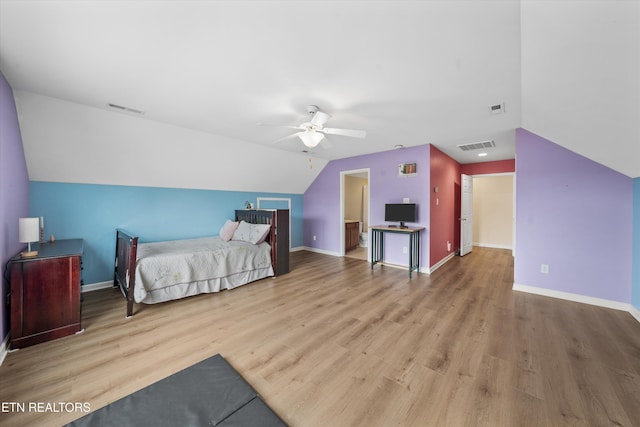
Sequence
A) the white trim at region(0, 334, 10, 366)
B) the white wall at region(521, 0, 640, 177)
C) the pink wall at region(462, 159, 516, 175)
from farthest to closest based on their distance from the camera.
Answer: the pink wall at region(462, 159, 516, 175) < the white trim at region(0, 334, 10, 366) < the white wall at region(521, 0, 640, 177)

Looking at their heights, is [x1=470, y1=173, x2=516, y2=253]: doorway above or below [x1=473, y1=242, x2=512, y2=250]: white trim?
above

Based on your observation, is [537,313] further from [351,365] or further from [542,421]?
[351,365]

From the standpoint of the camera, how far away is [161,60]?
190 centimetres

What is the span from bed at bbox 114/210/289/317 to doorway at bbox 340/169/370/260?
196cm

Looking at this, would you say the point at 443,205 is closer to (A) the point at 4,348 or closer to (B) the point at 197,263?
(B) the point at 197,263

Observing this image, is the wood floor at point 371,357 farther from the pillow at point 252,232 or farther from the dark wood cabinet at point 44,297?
the pillow at point 252,232

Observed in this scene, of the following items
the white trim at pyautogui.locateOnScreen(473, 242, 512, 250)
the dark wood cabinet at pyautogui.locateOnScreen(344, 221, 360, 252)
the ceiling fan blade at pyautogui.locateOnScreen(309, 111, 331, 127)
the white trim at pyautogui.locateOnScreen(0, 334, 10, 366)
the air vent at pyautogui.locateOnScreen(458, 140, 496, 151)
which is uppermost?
the air vent at pyautogui.locateOnScreen(458, 140, 496, 151)

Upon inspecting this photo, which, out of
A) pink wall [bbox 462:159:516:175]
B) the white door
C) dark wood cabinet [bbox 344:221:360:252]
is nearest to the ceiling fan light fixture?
dark wood cabinet [bbox 344:221:360:252]

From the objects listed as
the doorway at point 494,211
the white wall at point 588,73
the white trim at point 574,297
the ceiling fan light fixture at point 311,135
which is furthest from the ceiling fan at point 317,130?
the doorway at point 494,211

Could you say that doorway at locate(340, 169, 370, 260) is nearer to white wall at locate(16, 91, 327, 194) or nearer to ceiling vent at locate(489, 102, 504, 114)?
white wall at locate(16, 91, 327, 194)

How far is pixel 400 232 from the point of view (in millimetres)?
4320

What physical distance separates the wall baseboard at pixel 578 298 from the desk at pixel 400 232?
1.46 m

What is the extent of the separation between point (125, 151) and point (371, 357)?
414 cm

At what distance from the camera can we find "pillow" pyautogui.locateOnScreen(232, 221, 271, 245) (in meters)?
3.99
